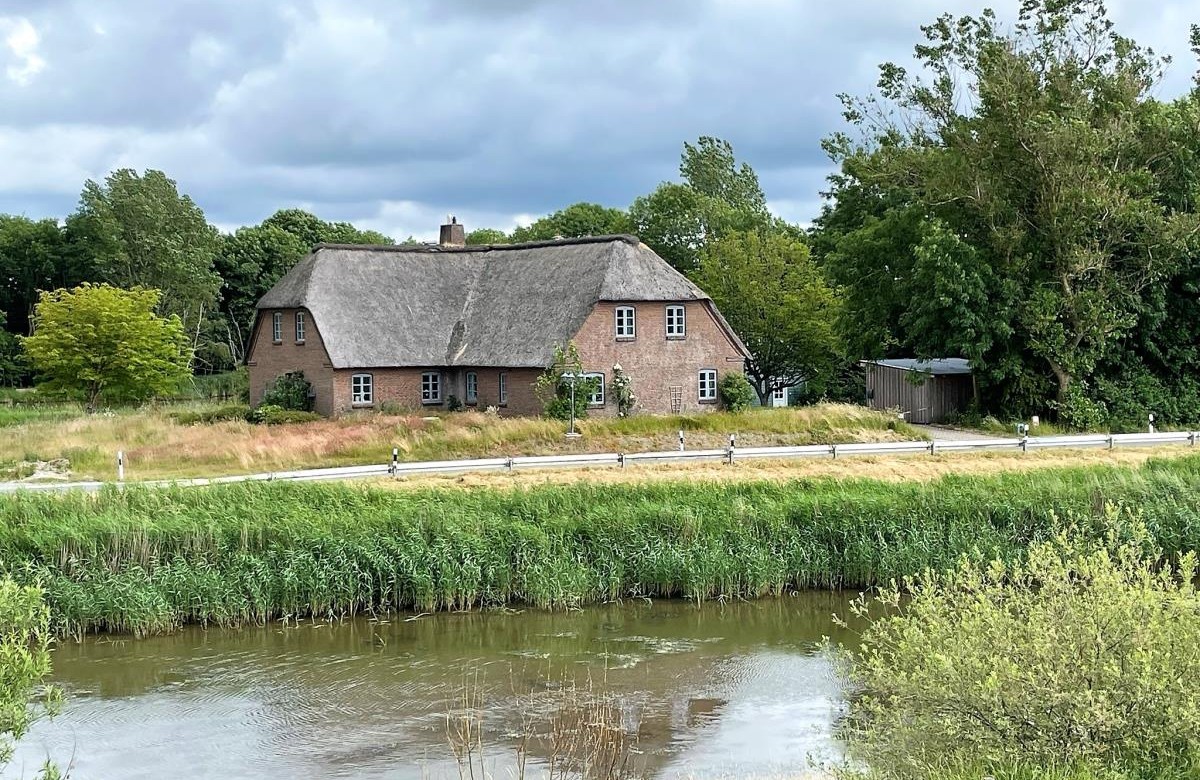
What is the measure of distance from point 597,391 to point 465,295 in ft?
27.4

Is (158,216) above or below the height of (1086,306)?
above

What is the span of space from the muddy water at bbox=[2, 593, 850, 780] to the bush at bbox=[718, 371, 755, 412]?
20393 millimetres

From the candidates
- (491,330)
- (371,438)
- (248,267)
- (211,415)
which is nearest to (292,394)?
(211,415)

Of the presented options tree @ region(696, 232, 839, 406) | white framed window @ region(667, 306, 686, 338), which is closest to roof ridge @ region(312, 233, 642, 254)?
white framed window @ region(667, 306, 686, 338)

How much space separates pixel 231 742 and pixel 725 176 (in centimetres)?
6029

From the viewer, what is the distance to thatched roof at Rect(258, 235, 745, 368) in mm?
41375

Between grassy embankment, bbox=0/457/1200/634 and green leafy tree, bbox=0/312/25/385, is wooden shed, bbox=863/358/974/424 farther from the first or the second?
green leafy tree, bbox=0/312/25/385

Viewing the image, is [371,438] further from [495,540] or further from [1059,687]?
[1059,687]

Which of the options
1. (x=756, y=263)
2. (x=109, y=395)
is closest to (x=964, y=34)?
(x=756, y=263)

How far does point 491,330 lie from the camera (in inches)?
1694

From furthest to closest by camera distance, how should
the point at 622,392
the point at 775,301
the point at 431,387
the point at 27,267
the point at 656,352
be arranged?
the point at 27,267 < the point at 775,301 < the point at 431,387 < the point at 656,352 < the point at 622,392

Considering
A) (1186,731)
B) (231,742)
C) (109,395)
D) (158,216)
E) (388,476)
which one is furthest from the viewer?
(158,216)

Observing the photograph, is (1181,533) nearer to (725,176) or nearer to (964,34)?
(964,34)

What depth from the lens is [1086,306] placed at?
35.8m
